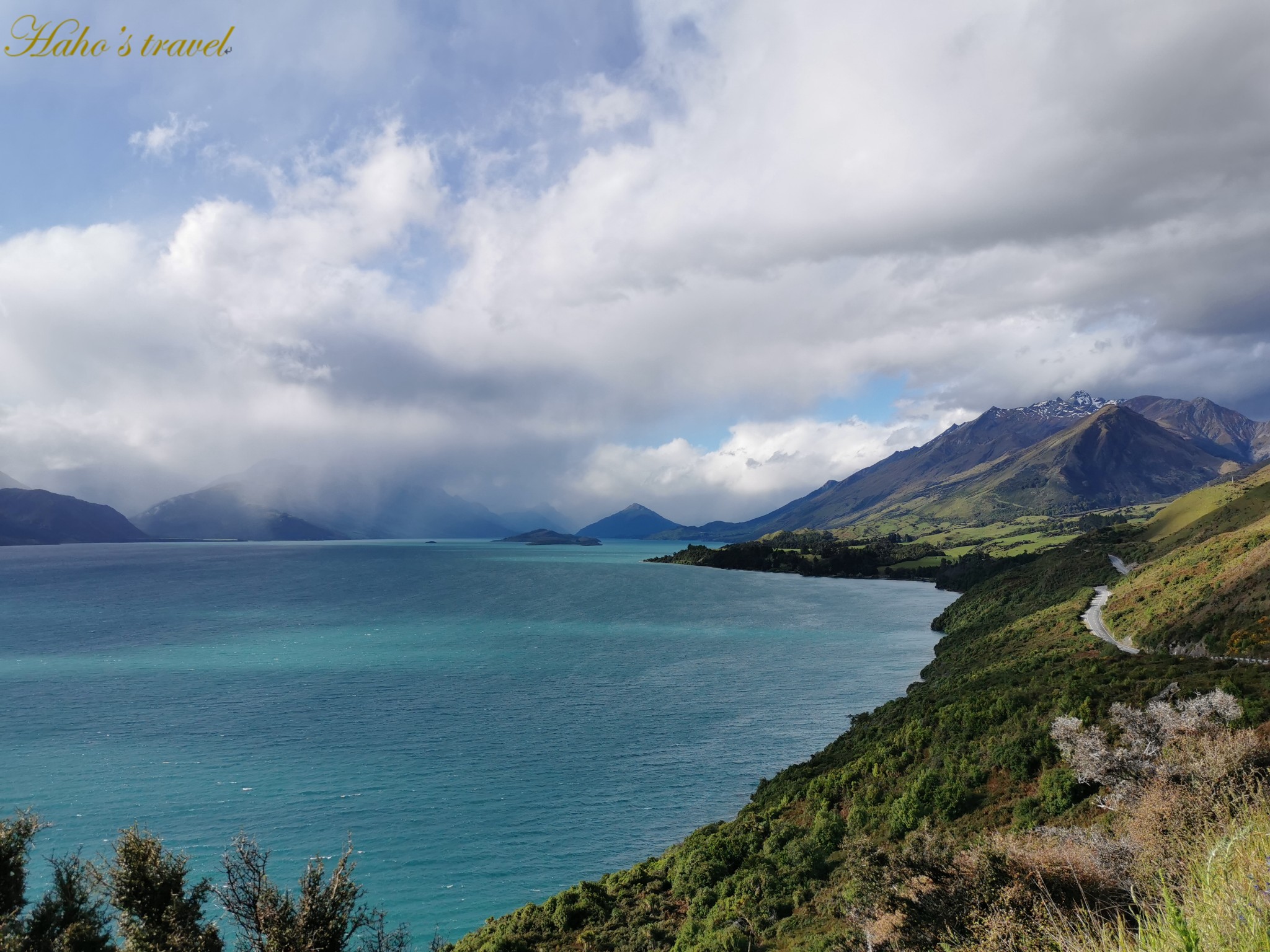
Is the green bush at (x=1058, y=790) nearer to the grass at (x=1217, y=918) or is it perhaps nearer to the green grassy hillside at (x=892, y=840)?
the green grassy hillside at (x=892, y=840)

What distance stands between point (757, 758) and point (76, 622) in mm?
126747

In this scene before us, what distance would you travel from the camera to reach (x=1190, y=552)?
241 ft

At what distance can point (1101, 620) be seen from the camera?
65.6m

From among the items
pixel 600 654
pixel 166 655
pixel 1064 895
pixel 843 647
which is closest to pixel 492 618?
pixel 600 654

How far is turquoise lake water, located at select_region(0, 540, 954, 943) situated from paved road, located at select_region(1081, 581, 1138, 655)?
19.7 meters

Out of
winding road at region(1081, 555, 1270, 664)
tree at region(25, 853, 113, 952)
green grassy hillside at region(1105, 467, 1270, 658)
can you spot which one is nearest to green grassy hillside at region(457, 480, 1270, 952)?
winding road at region(1081, 555, 1270, 664)

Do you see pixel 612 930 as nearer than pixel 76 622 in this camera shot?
Yes

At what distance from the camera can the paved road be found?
53.4 m

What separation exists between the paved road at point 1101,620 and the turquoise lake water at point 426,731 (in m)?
19.7

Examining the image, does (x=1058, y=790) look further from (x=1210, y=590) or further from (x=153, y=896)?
(x=1210, y=590)

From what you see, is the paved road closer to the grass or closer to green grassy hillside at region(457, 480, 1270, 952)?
green grassy hillside at region(457, 480, 1270, 952)

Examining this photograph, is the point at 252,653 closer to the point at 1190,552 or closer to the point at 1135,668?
the point at 1135,668

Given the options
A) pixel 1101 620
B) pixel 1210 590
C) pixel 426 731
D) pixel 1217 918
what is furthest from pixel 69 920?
pixel 1101 620

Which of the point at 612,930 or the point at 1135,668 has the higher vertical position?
the point at 1135,668
